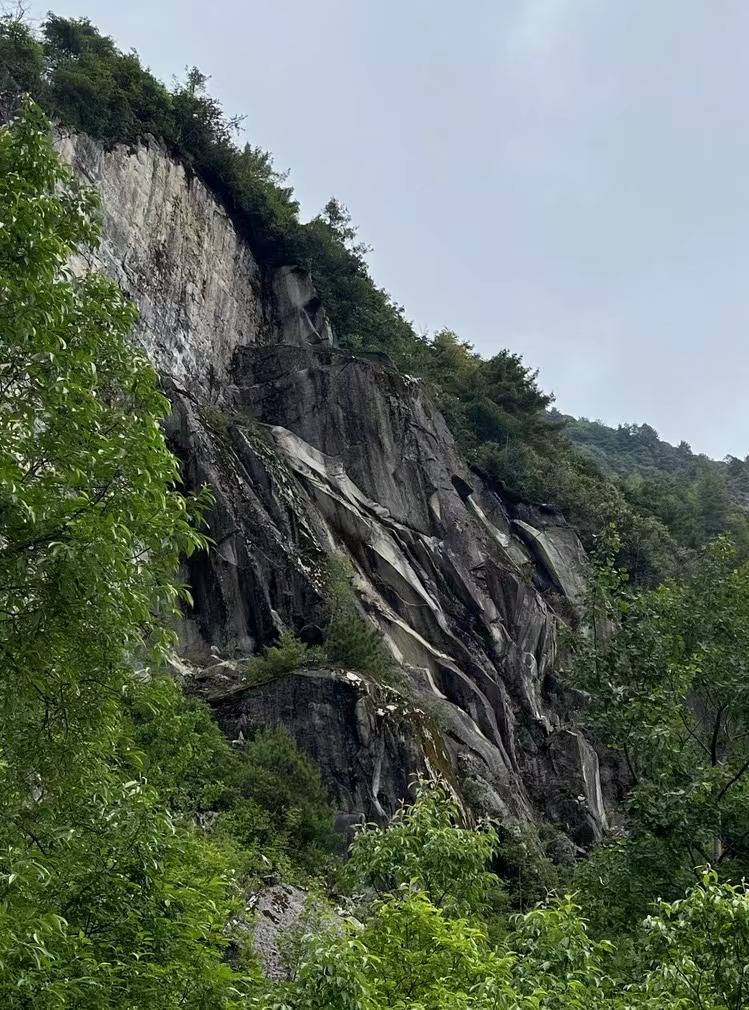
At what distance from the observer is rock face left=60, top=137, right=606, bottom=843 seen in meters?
22.0

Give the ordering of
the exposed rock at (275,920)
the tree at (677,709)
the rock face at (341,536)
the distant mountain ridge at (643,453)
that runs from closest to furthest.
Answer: the tree at (677,709) < the exposed rock at (275,920) < the rock face at (341,536) < the distant mountain ridge at (643,453)

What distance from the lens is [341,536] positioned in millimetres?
30375

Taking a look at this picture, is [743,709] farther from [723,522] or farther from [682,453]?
[682,453]

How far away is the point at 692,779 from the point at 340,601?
14.5 m

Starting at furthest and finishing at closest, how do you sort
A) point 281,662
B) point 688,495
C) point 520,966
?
point 688,495
point 281,662
point 520,966

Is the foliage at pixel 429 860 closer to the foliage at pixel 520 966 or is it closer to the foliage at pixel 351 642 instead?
the foliage at pixel 520 966

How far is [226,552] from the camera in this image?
1038 inches

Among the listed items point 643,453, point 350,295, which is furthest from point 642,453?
point 350,295

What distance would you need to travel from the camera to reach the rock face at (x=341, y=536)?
21953 mm

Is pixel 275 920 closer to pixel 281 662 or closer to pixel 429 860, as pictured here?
pixel 429 860

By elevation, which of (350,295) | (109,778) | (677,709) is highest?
(350,295)

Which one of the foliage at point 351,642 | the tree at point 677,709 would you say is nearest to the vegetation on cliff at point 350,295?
the foliage at point 351,642

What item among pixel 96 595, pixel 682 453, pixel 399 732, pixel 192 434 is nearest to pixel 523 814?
pixel 399 732

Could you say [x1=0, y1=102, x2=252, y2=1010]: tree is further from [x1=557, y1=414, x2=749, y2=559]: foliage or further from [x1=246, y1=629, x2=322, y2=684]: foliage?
[x1=557, y1=414, x2=749, y2=559]: foliage
